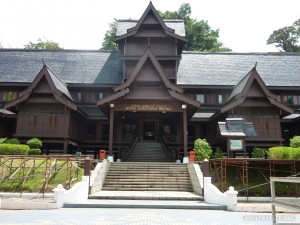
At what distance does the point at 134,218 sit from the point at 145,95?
10649 millimetres

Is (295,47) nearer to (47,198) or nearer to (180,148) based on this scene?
(180,148)

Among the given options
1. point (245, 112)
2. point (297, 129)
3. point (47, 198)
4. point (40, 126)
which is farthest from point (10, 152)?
point (297, 129)

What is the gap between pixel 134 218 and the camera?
8328 millimetres

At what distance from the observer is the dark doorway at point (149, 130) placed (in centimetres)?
2416

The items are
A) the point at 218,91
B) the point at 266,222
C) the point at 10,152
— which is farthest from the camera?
the point at 218,91

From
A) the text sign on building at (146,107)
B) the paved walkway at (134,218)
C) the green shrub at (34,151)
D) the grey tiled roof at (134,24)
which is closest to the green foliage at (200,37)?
the grey tiled roof at (134,24)

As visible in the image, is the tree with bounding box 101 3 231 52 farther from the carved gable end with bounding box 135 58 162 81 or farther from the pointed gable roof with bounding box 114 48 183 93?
the pointed gable roof with bounding box 114 48 183 93

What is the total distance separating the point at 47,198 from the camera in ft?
39.5

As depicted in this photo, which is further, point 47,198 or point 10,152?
point 10,152

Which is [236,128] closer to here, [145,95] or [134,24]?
[145,95]

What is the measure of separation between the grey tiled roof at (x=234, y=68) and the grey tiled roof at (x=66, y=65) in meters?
6.64

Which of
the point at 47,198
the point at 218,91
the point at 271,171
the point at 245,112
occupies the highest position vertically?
the point at 218,91

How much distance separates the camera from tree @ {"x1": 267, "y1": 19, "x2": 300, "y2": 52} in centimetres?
4931

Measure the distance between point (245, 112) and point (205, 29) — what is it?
1185 inches
